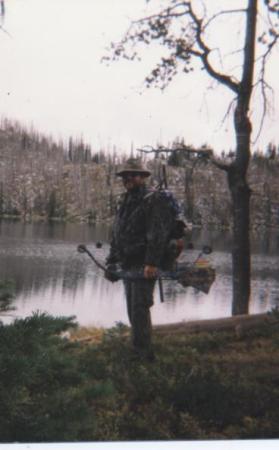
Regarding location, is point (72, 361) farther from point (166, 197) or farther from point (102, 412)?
point (166, 197)

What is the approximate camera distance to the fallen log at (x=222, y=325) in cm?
579

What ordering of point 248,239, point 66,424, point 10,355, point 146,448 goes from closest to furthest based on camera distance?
point 10,355 < point 66,424 < point 146,448 < point 248,239

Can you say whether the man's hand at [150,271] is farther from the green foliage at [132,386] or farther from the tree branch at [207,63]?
the tree branch at [207,63]

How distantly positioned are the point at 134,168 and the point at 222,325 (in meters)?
2.45

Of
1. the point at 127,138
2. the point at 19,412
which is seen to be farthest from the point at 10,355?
the point at 127,138

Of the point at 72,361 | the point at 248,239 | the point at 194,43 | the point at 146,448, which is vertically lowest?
the point at 146,448

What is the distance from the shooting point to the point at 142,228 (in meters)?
4.45

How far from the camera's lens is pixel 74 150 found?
16.7 ft

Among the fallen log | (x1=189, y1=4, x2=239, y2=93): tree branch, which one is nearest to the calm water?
the fallen log

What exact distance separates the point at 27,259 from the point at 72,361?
7762 mm

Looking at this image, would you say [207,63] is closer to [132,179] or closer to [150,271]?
[132,179]

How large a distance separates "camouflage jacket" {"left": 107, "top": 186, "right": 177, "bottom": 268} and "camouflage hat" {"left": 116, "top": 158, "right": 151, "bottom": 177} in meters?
0.14

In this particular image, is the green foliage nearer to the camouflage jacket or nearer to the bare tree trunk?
the camouflage jacket

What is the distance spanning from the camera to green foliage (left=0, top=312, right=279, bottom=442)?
1916 mm
